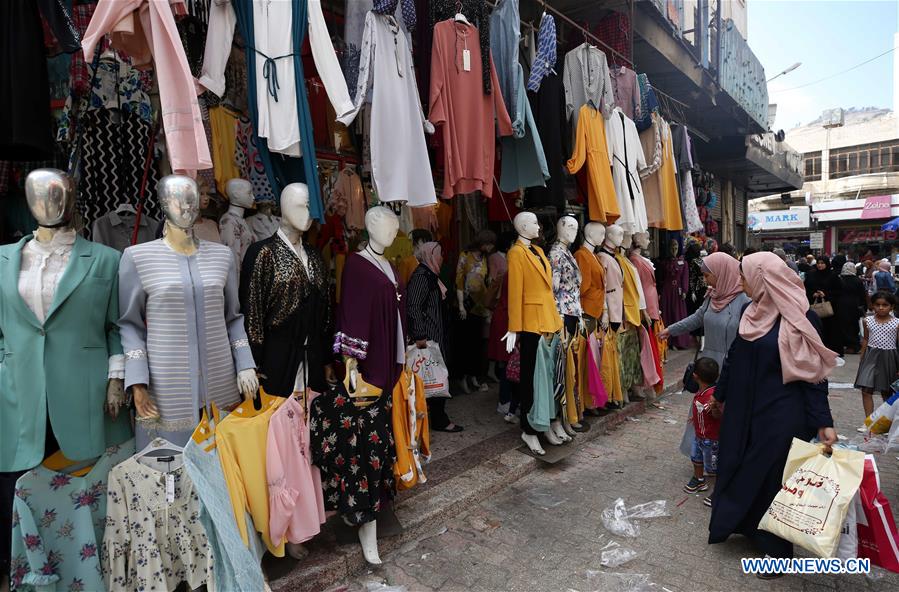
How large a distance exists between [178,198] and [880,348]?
647 centimetres

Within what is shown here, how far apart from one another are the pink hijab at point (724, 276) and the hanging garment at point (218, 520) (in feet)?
11.7

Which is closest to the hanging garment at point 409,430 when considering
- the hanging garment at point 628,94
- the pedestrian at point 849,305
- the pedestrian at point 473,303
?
the pedestrian at point 473,303

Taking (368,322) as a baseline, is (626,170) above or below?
above

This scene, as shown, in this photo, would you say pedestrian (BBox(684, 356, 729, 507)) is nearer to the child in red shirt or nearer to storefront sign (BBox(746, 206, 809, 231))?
the child in red shirt

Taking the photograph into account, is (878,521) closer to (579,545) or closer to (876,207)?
(579,545)

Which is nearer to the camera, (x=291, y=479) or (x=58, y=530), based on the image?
(x=58, y=530)

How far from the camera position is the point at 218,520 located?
2.33 meters

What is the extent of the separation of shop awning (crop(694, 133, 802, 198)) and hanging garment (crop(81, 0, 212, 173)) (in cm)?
1210

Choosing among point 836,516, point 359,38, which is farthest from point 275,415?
point 836,516

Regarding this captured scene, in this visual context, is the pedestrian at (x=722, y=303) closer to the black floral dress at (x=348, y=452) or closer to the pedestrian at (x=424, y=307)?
the pedestrian at (x=424, y=307)

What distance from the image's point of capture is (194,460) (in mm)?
2311

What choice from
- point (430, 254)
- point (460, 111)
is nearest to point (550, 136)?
point (460, 111)

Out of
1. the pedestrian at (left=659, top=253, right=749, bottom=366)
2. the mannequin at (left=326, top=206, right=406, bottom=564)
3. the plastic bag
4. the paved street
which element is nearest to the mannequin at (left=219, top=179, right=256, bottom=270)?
the mannequin at (left=326, top=206, right=406, bottom=564)

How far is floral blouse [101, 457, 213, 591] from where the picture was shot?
2.30 metres
